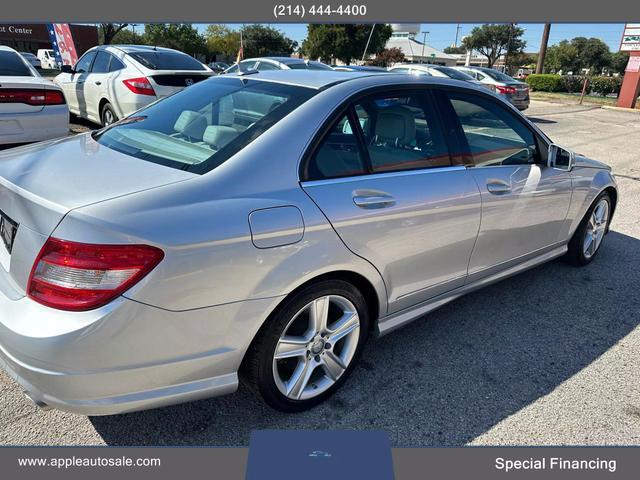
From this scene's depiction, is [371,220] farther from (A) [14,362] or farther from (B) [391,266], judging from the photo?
(A) [14,362]

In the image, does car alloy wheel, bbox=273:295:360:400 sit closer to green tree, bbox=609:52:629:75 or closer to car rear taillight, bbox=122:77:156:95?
car rear taillight, bbox=122:77:156:95

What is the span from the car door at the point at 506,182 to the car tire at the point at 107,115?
602cm

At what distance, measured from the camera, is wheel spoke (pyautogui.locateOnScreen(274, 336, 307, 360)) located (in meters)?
2.26

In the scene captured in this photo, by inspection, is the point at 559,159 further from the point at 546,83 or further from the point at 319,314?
the point at 546,83

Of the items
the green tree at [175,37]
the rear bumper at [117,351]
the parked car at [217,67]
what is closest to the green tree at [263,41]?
the green tree at [175,37]

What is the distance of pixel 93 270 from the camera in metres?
1.76

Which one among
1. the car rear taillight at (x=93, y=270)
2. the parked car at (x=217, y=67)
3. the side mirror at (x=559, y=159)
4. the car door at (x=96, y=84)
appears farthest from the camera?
the parked car at (x=217, y=67)

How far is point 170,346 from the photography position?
1902mm

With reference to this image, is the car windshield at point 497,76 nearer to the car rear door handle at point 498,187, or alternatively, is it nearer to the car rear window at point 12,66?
the car rear window at point 12,66

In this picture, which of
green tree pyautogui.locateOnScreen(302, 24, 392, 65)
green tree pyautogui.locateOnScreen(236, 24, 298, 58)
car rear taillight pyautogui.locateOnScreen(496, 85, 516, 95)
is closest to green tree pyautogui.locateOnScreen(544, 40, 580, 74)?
green tree pyautogui.locateOnScreen(302, 24, 392, 65)

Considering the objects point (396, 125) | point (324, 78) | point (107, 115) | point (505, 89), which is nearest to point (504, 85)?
point (505, 89)

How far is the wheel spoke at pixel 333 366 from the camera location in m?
2.49

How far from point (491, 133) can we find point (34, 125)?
16.0 feet

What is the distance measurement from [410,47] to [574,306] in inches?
2243
